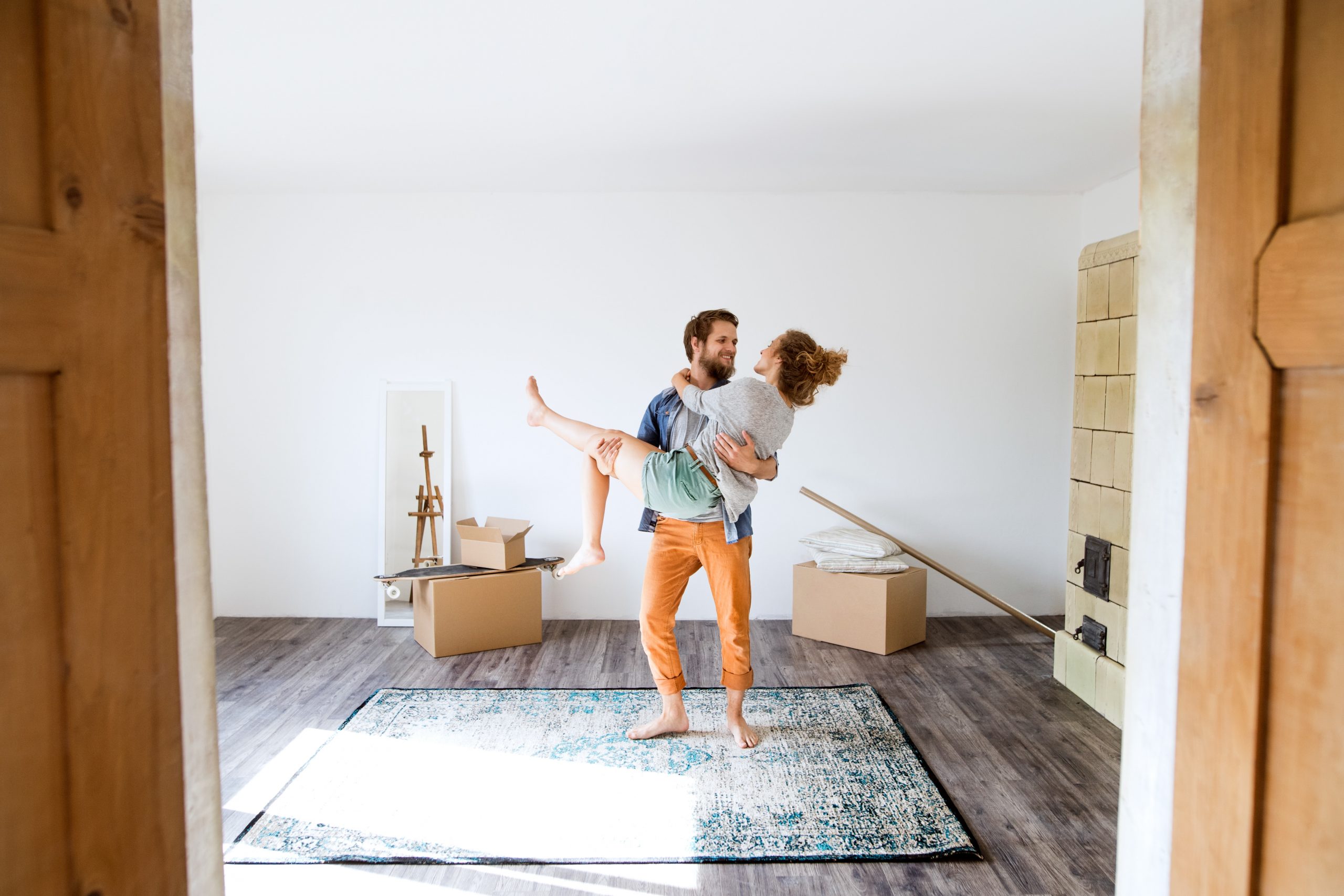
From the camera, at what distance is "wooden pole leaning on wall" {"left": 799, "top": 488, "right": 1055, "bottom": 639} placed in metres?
4.07

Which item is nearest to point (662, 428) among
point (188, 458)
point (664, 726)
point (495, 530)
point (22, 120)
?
point (664, 726)

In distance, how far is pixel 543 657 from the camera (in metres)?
4.08

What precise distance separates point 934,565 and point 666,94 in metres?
2.77

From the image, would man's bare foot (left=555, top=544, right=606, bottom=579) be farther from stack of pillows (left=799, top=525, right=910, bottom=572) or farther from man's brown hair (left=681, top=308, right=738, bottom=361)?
stack of pillows (left=799, top=525, right=910, bottom=572)

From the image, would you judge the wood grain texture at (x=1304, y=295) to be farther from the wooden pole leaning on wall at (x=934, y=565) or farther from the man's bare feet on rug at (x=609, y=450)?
the wooden pole leaning on wall at (x=934, y=565)

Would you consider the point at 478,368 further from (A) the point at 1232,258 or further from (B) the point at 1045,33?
(A) the point at 1232,258

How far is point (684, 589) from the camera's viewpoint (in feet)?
9.74

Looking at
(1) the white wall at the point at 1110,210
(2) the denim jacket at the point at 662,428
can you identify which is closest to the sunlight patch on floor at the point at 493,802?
(2) the denim jacket at the point at 662,428

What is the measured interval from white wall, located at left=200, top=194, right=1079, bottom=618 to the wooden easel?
140 millimetres

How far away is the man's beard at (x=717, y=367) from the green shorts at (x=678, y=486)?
374mm

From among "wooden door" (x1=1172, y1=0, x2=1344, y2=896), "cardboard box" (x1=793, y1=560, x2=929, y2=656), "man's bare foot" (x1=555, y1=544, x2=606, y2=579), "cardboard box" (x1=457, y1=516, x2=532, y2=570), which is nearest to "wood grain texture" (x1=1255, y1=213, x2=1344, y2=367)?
"wooden door" (x1=1172, y1=0, x2=1344, y2=896)

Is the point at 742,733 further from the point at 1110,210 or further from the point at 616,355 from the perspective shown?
the point at 1110,210

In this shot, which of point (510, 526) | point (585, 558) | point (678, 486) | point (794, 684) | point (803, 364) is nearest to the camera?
point (678, 486)

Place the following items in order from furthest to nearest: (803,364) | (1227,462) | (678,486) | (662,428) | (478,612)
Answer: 1. (478,612)
2. (662,428)
3. (803,364)
4. (678,486)
5. (1227,462)
